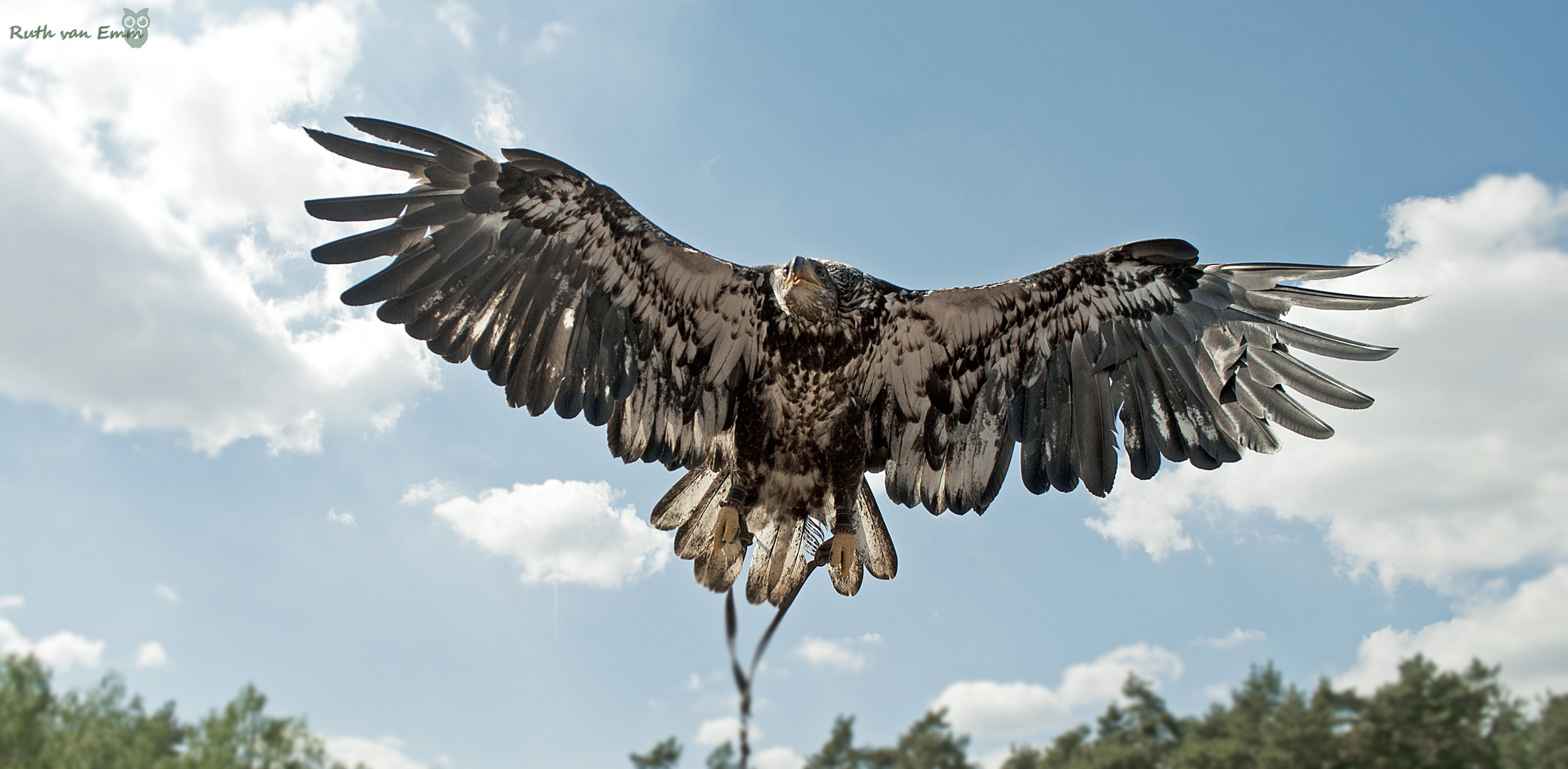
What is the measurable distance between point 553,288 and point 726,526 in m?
1.71

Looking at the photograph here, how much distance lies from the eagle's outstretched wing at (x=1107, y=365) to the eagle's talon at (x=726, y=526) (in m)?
1.11

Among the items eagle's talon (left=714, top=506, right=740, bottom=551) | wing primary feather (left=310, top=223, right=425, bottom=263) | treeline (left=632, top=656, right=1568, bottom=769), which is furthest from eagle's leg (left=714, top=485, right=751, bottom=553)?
treeline (left=632, top=656, right=1568, bottom=769)

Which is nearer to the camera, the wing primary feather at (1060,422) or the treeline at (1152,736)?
the wing primary feather at (1060,422)

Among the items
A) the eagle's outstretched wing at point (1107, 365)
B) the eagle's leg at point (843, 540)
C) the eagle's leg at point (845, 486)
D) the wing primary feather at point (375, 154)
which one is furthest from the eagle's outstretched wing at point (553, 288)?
the eagle's outstretched wing at point (1107, 365)

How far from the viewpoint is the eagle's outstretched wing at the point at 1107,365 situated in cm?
564

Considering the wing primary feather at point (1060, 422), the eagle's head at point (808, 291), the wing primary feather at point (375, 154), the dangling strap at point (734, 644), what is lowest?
the dangling strap at point (734, 644)

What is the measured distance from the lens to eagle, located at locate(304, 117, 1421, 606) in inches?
210

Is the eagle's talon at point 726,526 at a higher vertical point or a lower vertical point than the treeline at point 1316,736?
lower

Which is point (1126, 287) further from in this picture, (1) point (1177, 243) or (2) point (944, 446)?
(2) point (944, 446)

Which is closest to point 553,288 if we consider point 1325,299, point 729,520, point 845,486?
point 729,520

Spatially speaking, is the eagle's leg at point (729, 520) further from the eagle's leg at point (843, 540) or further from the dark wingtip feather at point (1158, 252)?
the dark wingtip feather at point (1158, 252)

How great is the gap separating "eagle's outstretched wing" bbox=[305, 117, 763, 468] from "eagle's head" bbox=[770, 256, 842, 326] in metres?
0.27

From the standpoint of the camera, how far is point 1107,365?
5.86m

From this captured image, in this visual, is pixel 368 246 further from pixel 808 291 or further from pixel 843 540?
pixel 843 540
